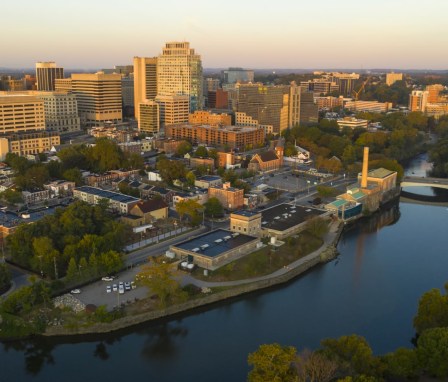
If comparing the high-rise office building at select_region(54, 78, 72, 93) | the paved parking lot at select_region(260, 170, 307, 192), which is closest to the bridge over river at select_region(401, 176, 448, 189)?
the paved parking lot at select_region(260, 170, 307, 192)

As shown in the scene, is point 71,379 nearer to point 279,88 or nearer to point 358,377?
point 358,377

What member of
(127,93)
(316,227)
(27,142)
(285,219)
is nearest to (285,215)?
(285,219)

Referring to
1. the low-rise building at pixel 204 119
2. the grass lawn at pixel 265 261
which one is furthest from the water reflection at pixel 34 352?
the low-rise building at pixel 204 119

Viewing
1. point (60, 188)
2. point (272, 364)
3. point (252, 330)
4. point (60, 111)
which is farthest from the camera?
point (60, 111)

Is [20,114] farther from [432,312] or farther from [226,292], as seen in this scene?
[432,312]

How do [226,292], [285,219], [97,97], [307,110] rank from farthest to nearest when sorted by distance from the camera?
[307,110] < [97,97] < [285,219] < [226,292]

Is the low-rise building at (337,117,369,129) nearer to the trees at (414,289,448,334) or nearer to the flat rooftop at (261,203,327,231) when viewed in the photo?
the flat rooftop at (261,203,327,231)

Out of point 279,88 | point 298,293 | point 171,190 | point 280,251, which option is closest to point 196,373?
point 298,293
